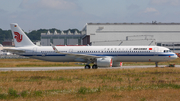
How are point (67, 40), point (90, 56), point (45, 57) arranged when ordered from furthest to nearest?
point (67, 40) → point (45, 57) → point (90, 56)

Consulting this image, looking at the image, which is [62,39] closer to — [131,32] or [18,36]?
[131,32]

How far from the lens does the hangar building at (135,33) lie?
103 metres

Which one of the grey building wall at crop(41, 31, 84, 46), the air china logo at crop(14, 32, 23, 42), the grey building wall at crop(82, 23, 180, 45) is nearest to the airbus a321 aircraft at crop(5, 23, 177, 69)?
the air china logo at crop(14, 32, 23, 42)

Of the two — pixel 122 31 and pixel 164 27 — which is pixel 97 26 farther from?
pixel 164 27

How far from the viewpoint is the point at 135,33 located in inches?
4144

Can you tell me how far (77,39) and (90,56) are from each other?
11573cm

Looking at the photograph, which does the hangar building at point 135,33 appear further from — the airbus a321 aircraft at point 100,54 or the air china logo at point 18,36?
the airbus a321 aircraft at point 100,54

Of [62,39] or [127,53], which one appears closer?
[127,53]

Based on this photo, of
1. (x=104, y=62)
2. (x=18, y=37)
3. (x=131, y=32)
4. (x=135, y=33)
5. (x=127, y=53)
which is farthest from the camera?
(x=131, y=32)

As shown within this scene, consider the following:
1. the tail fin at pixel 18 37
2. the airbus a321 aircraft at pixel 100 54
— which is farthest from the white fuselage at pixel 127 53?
the tail fin at pixel 18 37

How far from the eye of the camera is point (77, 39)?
154125mm

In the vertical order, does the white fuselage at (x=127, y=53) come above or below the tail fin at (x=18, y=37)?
below

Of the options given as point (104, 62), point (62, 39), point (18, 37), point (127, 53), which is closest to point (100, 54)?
point (104, 62)

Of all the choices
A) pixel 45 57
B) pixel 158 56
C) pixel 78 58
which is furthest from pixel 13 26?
pixel 158 56
